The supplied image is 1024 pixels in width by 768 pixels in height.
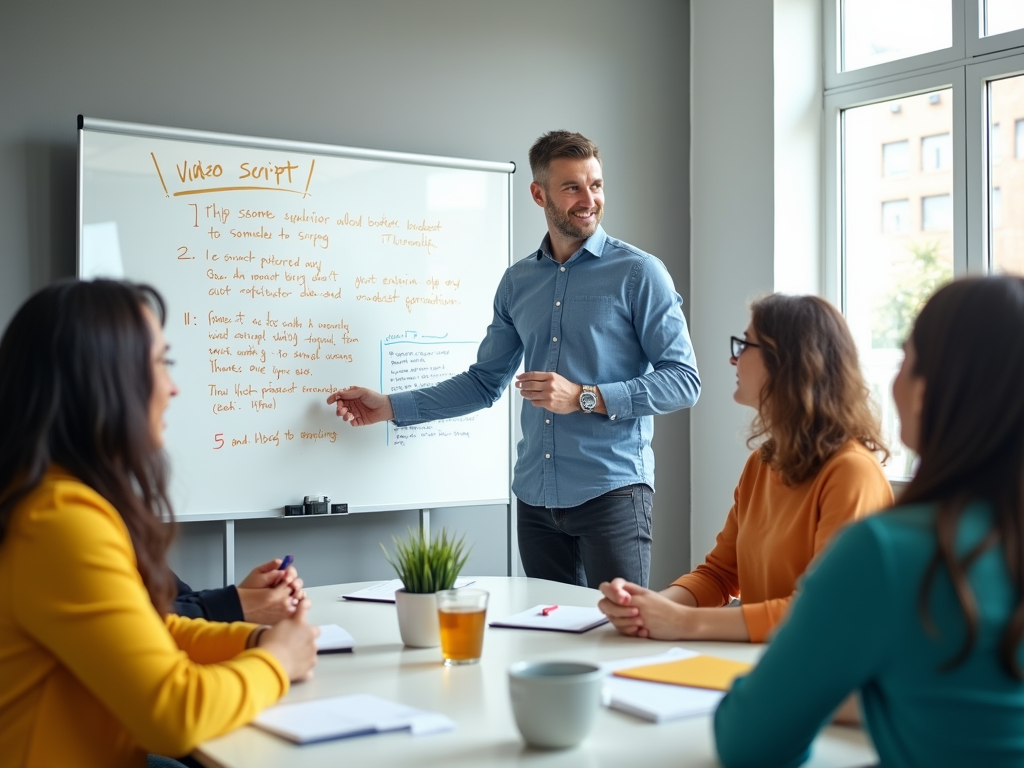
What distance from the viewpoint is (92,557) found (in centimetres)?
109

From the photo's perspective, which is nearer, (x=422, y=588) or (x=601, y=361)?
(x=422, y=588)

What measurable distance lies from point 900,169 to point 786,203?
16.0 inches

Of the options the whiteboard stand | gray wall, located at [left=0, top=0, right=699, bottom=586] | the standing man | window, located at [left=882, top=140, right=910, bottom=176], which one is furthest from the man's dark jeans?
window, located at [left=882, top=140, right=910, bottom=176]

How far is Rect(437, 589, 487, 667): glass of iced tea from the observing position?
144 cm

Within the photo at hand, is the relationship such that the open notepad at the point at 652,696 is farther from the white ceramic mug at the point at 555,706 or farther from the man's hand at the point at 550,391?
the man's hand at the point at 550,391

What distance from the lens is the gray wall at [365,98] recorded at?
2.85 metres

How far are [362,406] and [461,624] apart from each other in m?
1.66

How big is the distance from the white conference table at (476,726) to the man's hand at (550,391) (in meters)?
0.85

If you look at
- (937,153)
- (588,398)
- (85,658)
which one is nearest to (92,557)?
(85,658)

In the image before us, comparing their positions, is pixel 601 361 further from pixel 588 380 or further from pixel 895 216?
pixel 895 216

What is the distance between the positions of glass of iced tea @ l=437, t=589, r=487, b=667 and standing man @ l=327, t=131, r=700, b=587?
3.53ft

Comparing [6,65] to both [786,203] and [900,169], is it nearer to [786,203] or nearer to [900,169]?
[786,203]

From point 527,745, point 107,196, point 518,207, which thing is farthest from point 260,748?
point 518,207

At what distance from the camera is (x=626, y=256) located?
9.05ft
